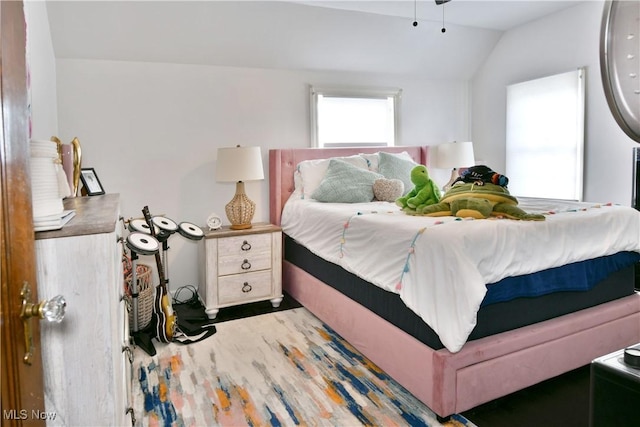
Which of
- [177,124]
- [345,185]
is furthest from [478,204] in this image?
[177,124]

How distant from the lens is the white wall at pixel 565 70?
348 centimetres

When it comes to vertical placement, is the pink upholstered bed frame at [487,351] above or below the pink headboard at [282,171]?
below

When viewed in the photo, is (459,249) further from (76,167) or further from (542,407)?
(76,167)

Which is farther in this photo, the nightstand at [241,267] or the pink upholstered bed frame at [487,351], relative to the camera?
the nightstand at [241,267]

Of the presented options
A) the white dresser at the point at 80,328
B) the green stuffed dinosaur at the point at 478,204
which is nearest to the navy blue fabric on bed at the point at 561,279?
the green stuffed dinosaur at the point at 478,204

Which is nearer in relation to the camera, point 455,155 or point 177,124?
point 177,124

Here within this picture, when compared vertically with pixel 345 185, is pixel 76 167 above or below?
above

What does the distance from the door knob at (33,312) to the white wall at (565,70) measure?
3612mm

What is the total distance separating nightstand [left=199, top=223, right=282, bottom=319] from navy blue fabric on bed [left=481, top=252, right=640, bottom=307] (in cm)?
186

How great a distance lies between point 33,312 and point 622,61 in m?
0.92

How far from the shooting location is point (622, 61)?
0.46m

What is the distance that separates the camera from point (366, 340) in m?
2.39

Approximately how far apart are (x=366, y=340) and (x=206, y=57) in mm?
2604

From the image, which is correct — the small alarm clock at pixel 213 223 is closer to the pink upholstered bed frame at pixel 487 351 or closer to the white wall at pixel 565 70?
the pink upholstered bed frame at pixel 487 351
